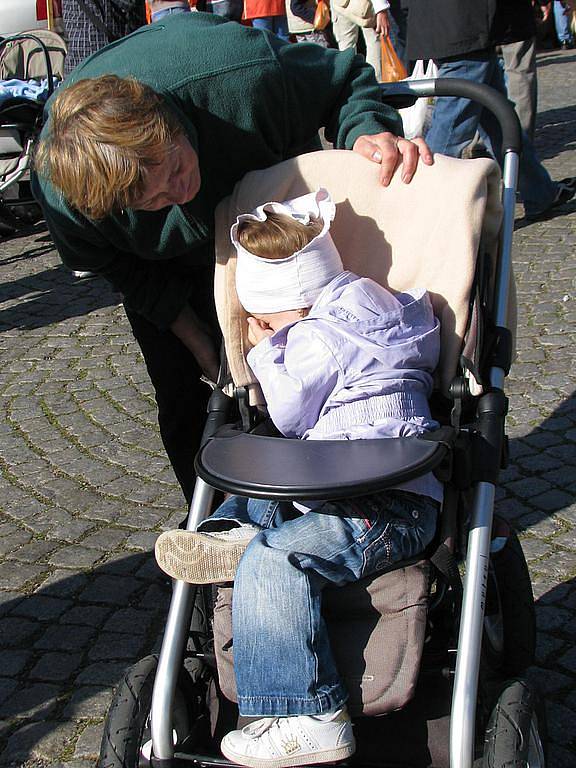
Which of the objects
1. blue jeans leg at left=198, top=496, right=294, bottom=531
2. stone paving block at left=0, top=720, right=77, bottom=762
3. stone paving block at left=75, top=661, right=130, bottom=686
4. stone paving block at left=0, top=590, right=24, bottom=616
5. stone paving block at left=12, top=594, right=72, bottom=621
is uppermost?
blue jeans leg at left=198, top=496, right=294, bottom=531

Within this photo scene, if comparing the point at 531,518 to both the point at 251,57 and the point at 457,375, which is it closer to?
the point at 457,375

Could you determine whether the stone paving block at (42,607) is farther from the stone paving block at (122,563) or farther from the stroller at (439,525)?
the stroller at (439,525)

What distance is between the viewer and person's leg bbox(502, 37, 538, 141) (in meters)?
6.44

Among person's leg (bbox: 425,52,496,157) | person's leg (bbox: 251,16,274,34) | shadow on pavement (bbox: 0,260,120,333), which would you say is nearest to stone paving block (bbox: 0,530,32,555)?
shadow on pavement (bbox: 0,260,120,333)

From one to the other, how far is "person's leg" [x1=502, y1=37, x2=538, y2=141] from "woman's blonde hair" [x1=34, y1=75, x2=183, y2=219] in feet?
15.1

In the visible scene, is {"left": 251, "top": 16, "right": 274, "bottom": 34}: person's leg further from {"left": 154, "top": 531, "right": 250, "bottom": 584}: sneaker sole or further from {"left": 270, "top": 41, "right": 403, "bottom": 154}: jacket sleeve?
{"left": 154, "top": 531, "right": 250, "bottom": 584}: sneaker sole

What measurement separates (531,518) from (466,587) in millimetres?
1535

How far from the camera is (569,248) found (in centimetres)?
612

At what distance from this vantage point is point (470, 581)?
2.11 meters

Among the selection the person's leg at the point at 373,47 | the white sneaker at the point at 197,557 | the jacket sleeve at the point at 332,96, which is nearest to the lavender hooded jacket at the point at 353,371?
the white sneaker at the point at 197,557

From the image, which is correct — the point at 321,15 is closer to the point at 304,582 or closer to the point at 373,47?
the point at 373,47

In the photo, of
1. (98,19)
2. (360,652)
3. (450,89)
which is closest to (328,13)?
(98,19)

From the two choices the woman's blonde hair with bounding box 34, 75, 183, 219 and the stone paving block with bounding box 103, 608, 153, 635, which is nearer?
the woman's blonde hair with bounding box 34, 75, 183, 219

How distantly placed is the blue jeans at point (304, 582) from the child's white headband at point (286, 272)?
1.74 ft
